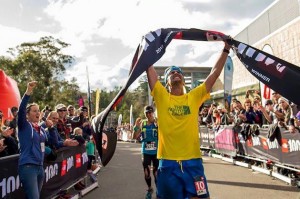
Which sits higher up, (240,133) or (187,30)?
(187,30)

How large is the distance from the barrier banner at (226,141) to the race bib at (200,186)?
35.5ft

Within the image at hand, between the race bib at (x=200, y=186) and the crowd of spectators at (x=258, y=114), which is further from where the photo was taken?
the crowd of spectators at (x=258, y=114)

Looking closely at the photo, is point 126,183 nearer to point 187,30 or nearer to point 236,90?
point 187,30

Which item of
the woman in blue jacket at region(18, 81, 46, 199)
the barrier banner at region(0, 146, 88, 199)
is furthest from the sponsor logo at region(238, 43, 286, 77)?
the barrier banner at region(0, 146, 88, 199)

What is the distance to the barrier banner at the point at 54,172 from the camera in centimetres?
556

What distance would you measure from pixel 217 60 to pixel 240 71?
95.4ft

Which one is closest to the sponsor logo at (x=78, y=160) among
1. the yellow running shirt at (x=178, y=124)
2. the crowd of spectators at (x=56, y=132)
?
the crowd of spectators at (x=56, y=132)

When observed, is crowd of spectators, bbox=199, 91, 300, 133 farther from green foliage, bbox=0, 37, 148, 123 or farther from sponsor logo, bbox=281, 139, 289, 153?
green foliage, bbox=0, 37, 148, 123

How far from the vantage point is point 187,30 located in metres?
4.54

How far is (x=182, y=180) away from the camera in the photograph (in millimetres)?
3574

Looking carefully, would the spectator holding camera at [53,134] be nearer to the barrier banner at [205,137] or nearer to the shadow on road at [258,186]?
the shadow on road at [258,186]

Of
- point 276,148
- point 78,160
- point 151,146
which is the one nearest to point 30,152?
point 151,146

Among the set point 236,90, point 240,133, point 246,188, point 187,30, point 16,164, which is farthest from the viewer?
point 236,90

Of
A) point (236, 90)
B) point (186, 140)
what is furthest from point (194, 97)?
point (236, 90)
